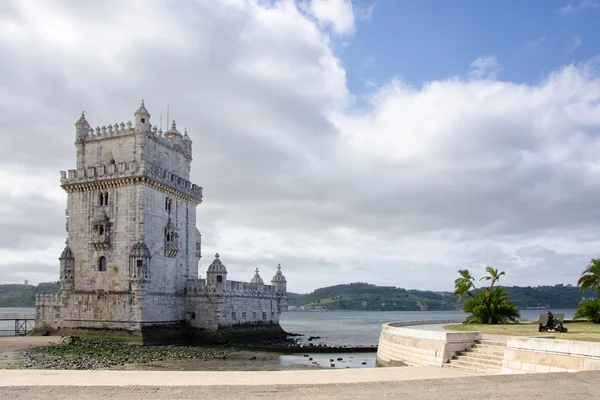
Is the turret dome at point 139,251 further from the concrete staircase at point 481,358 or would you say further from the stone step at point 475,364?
the stone step at point 475,364

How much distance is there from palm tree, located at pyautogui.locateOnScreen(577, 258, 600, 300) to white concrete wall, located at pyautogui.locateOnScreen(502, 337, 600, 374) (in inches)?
1027

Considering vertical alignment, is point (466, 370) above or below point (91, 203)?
below

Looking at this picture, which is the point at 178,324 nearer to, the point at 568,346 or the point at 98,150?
the point at 98,150

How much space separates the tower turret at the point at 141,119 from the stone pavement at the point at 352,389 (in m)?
33.9

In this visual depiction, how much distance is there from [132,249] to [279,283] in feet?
71.5

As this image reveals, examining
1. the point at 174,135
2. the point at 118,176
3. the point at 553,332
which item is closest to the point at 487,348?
the point at 553,332

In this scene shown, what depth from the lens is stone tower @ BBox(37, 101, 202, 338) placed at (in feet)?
148

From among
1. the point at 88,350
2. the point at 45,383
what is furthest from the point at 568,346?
the point at 88,350

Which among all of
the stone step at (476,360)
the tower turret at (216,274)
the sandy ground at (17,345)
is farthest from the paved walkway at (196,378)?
the tower turret at (216,274)

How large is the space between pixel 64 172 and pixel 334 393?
41577 millimetres

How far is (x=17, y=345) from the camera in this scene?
41.7m

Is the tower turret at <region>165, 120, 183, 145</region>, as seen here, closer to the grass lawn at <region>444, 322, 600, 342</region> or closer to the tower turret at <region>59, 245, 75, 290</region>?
the tower turret at <region>59, 245, 75, 290</region>

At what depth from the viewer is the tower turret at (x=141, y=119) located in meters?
47.9

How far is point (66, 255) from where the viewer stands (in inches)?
1884
